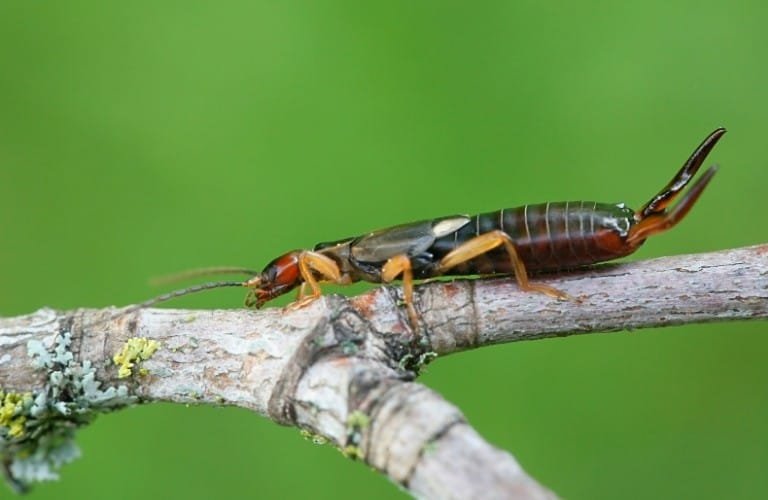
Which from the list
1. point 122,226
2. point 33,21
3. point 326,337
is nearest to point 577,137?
point 122,226

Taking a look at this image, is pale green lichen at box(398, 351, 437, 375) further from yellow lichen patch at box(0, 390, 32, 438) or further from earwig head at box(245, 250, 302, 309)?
yellow lichen patch at box(0, 390, 32, 438)

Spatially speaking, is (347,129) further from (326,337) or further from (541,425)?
(326,337)

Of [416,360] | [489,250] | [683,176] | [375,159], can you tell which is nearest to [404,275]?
[416,360]

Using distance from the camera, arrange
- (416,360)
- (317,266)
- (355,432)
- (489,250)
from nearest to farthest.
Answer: (355,432) → (416,360) → (489,250) → (317,266)

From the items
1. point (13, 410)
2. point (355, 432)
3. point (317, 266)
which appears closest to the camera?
point (355, 432)

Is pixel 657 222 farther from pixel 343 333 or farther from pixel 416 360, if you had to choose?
pixel 343 333

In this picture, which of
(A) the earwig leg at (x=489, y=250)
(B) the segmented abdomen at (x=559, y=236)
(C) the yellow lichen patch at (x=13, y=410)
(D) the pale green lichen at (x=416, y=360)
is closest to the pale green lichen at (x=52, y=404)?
(C) the yellow lichen patch at (x=13, y=410)

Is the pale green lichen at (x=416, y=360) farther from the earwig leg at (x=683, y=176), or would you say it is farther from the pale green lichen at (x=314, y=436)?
the earwig leg at (x=683, y=176)

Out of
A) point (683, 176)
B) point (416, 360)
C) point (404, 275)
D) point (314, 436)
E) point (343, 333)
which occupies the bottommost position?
point (314, 436)
